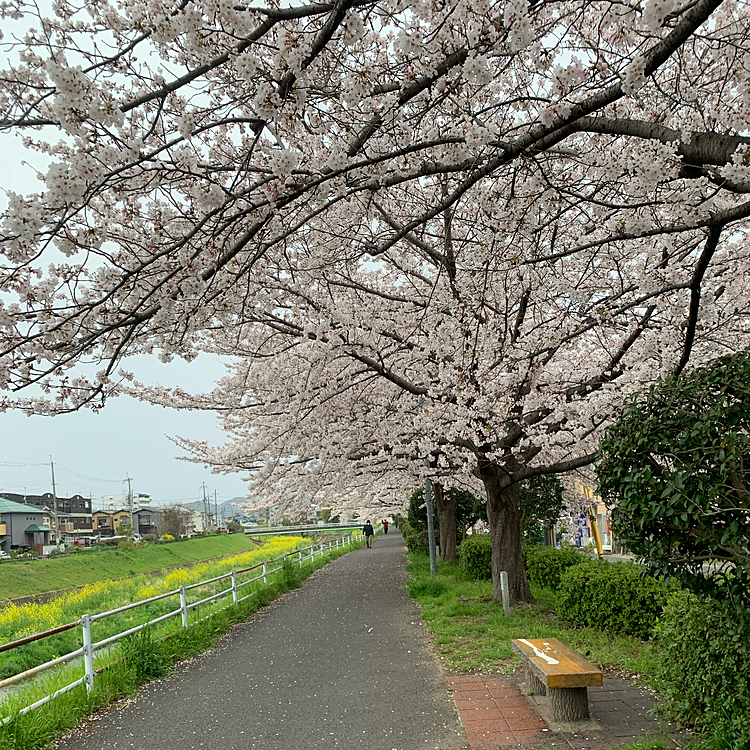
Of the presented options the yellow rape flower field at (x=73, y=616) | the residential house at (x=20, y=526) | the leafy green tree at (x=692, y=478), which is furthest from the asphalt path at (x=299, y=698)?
the residential house at (x=20, y=526)

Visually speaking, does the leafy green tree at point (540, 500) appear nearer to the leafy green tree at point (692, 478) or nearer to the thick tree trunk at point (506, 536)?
the thick tree trunk at point (506, 536)

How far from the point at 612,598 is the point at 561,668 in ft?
A: 9.66

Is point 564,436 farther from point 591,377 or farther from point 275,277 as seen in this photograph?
point 275,277

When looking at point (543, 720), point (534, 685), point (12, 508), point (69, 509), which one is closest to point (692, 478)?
point (543, 720)

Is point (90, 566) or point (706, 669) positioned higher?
point (706, 669)

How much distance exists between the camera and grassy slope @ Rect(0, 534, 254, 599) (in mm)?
26903

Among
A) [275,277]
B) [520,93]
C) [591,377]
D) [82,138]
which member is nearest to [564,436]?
[591,377]

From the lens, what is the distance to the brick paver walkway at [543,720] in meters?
4.16

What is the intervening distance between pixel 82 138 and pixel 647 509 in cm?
355

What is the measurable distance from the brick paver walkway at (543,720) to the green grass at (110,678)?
11.0 ft

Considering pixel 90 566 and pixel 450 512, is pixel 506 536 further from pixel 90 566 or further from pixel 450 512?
pixel 90 566

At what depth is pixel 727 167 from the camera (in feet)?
10.2

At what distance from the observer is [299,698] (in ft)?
19.1

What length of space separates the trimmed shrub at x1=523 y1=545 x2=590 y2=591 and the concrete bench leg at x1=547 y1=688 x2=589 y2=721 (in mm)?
6146
